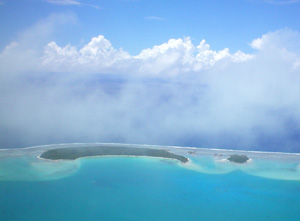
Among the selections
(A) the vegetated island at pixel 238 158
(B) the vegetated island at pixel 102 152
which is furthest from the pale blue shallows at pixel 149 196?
(B) the vegetated island at pixel 102 152

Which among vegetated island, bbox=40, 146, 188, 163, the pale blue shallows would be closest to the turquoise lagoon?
the pale blue shallows

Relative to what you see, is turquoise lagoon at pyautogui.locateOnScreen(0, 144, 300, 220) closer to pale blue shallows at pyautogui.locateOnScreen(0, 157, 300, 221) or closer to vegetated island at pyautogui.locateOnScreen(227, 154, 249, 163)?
pale blue shallows at pyautogui.locateOnScreen(0, 157, 300, 221)

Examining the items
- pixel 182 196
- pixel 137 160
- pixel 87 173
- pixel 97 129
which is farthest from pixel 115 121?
pixel 182 196

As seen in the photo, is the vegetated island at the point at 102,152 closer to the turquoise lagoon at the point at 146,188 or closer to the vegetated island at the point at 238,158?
the turquoise lagoon at the point at 146,188

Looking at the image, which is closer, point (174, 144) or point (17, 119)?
point (174, 144)

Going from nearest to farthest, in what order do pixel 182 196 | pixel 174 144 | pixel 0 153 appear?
pixel 182 196 → pixel 0 153 → pixel 174 144

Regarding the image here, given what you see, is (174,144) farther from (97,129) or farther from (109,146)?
(97,129)
